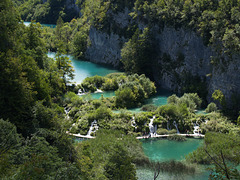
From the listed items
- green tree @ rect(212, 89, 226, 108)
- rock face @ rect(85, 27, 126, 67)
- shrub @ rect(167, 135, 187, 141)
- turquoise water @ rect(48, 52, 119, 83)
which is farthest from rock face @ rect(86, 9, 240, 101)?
turquoise water @ rect(48, 52, 119, 83)

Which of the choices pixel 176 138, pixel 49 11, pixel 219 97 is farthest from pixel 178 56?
pixel 49 11

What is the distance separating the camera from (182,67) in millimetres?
52469

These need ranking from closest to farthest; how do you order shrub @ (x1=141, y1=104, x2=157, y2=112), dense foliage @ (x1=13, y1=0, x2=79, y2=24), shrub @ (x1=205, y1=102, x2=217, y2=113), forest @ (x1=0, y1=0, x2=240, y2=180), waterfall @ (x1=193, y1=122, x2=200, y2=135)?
1. forest @ (x1=0, y1=0, x2=240, y2=180)
2. waterfall @ (x1=193, y1=122, x2=200, y2=135)
3. shrub @ (x1=205, y1=102, x2=217, y2=113)
4. shrub @ (x1=141, y1=104, x2=157, y2=112)
5. dense foliage @ (x1=13, y1=0, x2=79, y2=24)

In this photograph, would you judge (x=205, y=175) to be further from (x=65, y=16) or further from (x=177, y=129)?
(x=65, y=16)

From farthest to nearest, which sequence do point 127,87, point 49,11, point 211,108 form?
point 49,11, point 127,87, point 211,108

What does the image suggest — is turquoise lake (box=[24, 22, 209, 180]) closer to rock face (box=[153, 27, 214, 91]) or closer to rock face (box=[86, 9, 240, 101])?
rock face (box=[153, 27, 214, 91])

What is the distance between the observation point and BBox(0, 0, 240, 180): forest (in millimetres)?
17828

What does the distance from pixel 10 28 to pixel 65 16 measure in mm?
95272

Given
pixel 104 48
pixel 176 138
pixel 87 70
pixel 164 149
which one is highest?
pixel 104 48

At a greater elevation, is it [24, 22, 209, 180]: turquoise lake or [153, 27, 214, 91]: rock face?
[153, 27, 214, 91]: rock face

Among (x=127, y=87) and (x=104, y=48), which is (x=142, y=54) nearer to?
(x=127, y=87)

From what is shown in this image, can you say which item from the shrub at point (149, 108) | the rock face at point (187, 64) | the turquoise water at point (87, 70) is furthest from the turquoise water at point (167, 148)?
the turquoise water at point (87, 70)

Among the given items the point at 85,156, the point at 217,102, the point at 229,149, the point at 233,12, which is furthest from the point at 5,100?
the point at 233,12

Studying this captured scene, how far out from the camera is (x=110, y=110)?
38.9 meters
